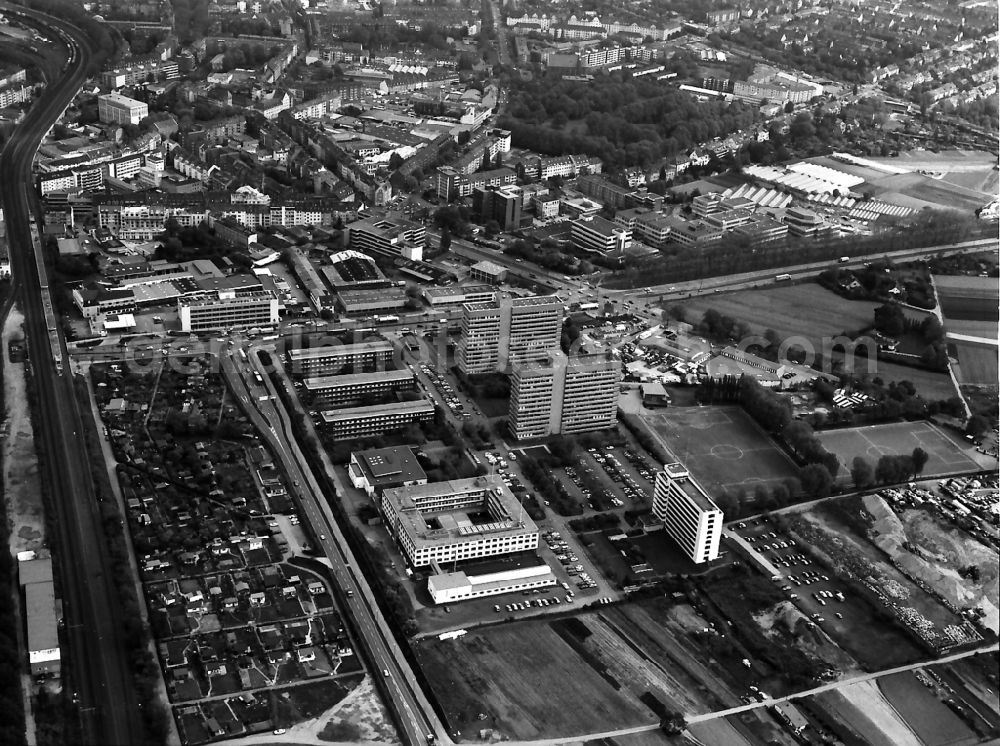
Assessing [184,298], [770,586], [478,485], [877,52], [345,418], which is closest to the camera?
[770,586]

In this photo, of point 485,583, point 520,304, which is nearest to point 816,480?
point 485,583

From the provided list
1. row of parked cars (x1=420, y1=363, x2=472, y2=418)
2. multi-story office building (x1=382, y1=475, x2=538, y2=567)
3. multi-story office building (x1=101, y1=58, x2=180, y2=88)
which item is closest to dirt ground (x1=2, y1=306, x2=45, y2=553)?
multi-story office building (x1=382, y1=475, x2=538, y2=567)

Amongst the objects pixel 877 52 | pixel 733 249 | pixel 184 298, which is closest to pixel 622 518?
pixel 184 298

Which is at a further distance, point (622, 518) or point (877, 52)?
point (877, 52)

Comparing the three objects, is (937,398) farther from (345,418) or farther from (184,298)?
(184,298)

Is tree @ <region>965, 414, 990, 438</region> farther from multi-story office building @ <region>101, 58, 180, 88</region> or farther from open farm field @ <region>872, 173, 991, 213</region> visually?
multi-story office building @ <region>101, 58, 180, 88</region>

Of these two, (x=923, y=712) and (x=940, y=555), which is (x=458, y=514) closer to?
(x=923, y=712)

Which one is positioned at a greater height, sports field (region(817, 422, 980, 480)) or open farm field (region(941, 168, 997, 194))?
open farm field (region(941, 168, 997, 194))

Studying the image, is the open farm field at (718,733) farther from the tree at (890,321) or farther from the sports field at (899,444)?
the tree at (890,321)
